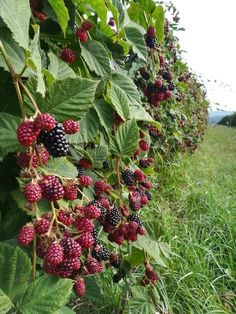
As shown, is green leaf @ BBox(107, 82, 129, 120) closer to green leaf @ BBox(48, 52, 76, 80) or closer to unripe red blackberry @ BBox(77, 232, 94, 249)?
green leaf @ BBox(48, 52, 76, 80)

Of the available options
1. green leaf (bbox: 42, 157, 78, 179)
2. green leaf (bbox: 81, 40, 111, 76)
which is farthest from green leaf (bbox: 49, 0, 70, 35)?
green leaf (bbox: 42, 157, 78, 179)

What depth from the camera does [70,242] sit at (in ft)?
2.35

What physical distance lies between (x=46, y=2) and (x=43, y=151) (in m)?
0.49

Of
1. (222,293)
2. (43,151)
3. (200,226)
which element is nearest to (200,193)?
(200,226)

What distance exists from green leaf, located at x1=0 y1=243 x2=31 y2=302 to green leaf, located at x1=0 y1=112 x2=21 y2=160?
0.17 meters

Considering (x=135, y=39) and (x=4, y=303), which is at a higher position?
(x=135, y=39)

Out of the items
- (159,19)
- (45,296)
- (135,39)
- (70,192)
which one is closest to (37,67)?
(70,192)

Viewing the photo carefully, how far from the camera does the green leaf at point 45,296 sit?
0.69 metres

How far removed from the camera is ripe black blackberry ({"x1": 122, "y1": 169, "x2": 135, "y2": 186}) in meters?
1.26

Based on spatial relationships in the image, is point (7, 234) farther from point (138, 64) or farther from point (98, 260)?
point (138, 64)

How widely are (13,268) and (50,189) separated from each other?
0.47 ft

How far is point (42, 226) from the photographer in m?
0.72

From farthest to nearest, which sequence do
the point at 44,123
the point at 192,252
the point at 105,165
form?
1. the point at 192,252
2. the point at 105,165
3. the point at 44,123

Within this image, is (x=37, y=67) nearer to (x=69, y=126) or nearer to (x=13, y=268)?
(x=69, y=126)
